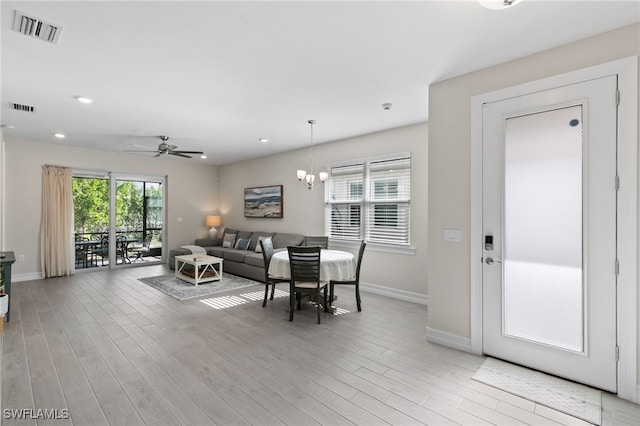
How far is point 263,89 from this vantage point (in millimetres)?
3260

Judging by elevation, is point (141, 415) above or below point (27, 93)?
below

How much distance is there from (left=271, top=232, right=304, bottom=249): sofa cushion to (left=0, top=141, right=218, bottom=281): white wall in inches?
120

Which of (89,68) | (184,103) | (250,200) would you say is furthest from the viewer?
(250,200)

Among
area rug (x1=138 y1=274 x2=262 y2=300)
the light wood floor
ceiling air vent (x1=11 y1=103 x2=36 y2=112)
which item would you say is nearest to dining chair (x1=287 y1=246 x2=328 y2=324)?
the light wood floor

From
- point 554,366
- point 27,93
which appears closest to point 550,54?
point 554,366

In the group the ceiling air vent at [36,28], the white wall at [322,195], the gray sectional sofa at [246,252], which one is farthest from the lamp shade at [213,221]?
the ceiling air vent at [36,28]

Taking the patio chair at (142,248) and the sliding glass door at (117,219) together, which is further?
the patio chair at (142,248)

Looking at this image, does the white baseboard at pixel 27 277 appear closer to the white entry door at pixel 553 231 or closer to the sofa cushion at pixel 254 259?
the sofa cushion at pixel 254 259

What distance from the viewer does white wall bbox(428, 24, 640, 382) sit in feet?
9.10

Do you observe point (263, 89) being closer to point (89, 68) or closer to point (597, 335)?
point (89, 68)

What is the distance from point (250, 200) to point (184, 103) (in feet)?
13.0

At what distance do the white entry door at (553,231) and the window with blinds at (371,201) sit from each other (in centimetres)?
196

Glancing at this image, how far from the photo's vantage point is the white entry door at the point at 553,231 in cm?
223

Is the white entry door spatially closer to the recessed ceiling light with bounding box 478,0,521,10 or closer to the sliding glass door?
the recessed ceiling light with bounding box 478,0,521,10
